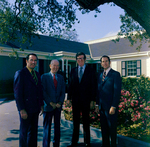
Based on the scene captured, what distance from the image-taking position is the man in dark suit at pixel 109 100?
3334mm

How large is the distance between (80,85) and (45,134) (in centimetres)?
136

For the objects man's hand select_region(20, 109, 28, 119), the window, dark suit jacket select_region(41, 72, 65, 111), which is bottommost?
man's hand select_region(20, 109, 28, 119)

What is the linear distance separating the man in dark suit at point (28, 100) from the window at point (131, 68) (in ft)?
56.3

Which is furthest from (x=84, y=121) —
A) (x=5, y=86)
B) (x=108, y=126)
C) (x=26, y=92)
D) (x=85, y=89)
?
(x=5, y=86)

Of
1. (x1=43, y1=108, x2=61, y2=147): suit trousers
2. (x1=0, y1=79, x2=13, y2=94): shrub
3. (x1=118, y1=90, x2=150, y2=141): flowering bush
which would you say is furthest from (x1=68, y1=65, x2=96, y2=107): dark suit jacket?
(x1=0, y1=79, x2=13, y2=94): shrub

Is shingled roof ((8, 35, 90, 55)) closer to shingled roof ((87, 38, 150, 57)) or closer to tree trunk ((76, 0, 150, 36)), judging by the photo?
shingled roof ((87, 38, 150, 57))

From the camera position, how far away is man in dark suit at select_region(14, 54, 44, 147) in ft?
9.86

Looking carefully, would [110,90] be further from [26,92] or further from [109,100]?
[26,92]

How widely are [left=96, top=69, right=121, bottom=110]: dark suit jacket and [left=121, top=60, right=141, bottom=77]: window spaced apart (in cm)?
1625

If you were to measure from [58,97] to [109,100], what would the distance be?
1158 millimetres

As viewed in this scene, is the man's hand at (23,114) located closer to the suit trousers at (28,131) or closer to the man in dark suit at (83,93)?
the suit trousers at (28,131)

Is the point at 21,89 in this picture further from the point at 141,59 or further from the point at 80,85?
the point at 141,59

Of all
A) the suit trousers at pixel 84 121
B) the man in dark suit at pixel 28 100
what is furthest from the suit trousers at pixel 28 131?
the suit trousers at pixel 84 121

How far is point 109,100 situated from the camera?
3412 mm
